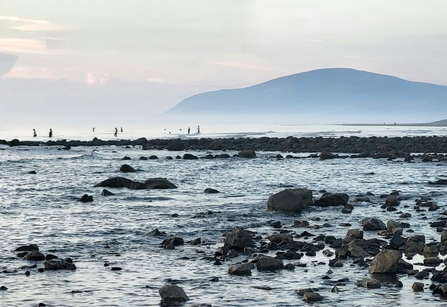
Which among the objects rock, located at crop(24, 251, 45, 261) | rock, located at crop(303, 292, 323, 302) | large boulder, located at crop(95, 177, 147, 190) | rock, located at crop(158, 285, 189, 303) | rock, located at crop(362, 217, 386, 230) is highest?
large boulder, located at crop(95, 177, 147, 190)

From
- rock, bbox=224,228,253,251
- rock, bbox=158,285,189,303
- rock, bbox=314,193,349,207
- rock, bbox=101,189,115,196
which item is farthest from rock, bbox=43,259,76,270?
rock, bbox=101,189,115,196

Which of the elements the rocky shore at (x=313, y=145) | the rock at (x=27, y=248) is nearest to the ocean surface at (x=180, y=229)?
the rock at (x=27, y=248)

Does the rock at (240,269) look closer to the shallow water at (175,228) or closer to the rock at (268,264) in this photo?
the shallow water at (175,228)

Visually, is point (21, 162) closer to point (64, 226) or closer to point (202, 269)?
point (64, 226)

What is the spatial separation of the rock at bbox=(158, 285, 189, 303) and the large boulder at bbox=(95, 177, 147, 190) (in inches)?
1023

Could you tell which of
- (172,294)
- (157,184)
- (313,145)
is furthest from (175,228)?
(313,145)

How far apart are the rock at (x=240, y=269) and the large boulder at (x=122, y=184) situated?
23.7 meters

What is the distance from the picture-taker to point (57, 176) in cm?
5238

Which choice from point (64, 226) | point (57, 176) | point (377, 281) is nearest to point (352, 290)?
point (377, 281)

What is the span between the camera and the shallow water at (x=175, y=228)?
1695 cm

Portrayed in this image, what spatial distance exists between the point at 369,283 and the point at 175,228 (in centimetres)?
1120

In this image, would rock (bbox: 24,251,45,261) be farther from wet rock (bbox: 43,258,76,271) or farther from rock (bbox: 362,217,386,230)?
rock (bbox: 362,217,386,230)

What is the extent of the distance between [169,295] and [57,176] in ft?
124

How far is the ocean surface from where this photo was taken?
667 inches
